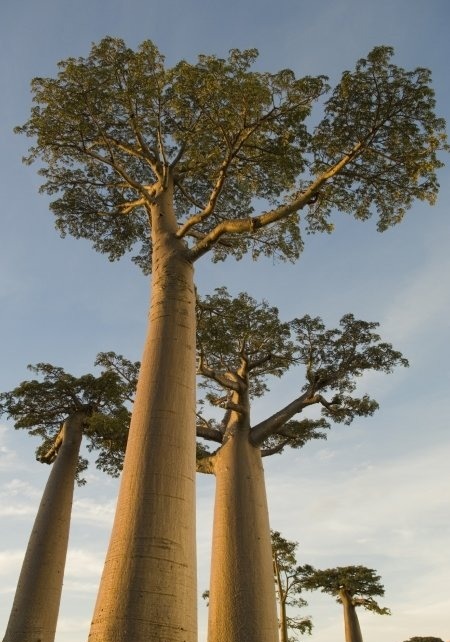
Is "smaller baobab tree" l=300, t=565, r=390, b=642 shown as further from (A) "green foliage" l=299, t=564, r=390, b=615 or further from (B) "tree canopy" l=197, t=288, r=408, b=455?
(B) "tree canopy" l=197, t=288, r=408, b=455

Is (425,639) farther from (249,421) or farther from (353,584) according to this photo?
(249,421)

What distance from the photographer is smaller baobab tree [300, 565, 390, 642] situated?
760 inches

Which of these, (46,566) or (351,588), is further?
(351,588)

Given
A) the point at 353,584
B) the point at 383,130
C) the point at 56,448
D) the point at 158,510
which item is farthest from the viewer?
the point at 353,584

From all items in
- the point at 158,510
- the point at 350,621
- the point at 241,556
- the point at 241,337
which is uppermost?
the point at 241,337

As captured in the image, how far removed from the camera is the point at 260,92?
22.1ft

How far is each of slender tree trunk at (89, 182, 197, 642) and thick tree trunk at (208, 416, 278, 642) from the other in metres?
3.92

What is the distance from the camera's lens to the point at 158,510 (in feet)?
13.0

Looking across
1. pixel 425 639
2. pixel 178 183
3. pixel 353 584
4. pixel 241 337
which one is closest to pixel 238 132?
pixel 178 183

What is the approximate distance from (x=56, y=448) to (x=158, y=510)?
865 cm

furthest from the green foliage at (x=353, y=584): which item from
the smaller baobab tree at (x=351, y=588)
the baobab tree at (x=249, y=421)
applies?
the baobab tree at (x=249, y=421)

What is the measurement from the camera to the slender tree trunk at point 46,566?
27.0 feet

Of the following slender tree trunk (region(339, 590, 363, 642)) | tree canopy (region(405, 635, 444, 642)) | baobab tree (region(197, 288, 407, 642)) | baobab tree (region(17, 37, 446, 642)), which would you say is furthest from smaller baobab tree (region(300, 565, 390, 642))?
baobab tree (region(17, 37, 446, 642))

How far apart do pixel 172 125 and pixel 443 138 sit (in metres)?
4.31
